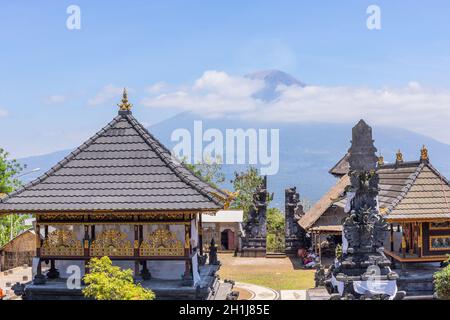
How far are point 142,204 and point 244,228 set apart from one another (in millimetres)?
21111

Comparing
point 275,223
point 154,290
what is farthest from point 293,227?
point 154,290

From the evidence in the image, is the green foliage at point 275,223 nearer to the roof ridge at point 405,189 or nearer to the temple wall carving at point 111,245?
the roof ridge at point 405,189

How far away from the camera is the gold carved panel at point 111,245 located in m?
17.8

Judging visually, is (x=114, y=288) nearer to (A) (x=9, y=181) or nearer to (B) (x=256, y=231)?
(B) (x=256, y=231)

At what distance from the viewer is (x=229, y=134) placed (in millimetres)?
22594

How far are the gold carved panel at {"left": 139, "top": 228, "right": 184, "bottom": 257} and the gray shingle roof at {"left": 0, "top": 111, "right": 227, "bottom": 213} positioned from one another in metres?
1.34

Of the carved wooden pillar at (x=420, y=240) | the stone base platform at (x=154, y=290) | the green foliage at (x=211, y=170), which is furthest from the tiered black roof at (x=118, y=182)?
the green foliage at (x=211, y=170)

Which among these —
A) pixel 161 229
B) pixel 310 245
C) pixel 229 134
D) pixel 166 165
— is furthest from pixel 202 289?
pixel 310 245

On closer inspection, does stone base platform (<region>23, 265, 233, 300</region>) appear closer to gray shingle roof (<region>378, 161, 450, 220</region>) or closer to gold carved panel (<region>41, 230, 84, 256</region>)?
gold carved panel (<region>41, 230, 84, 256</region>)

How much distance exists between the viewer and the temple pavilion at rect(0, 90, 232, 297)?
56.7 ft

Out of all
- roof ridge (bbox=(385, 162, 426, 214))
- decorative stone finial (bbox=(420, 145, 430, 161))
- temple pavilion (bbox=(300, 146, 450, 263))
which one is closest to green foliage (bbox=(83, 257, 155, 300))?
temple pavilion (bbox=(300, 146, 450, 263))

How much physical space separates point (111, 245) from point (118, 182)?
85.3 inches

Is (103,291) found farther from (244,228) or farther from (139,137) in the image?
(244,228)
